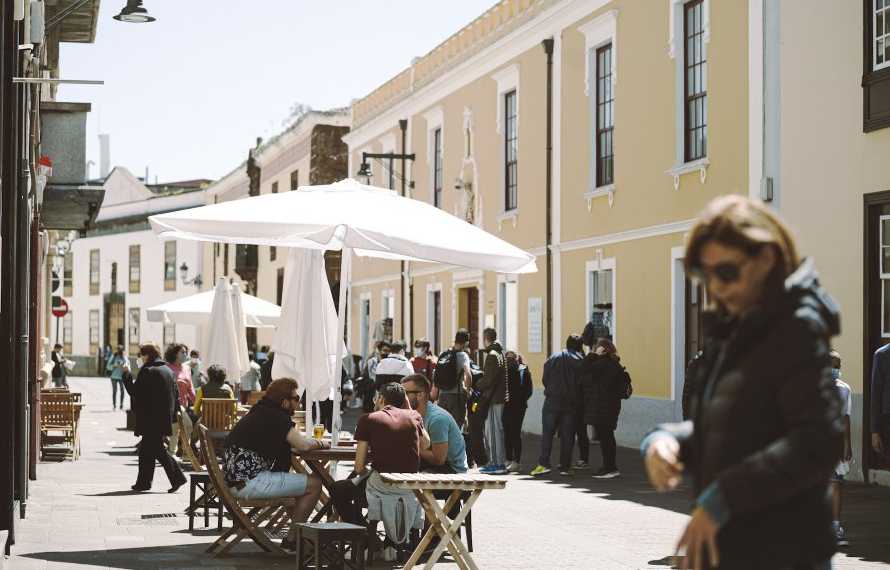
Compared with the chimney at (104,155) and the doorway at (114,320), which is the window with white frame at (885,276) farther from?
the chimney at (104,155)

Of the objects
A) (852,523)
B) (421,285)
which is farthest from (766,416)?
(421,285)

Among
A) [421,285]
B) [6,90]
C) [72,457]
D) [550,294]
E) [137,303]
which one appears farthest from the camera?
[137,303]

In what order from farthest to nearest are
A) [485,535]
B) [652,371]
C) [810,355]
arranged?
[652,371] → [485,535] → [810,355]

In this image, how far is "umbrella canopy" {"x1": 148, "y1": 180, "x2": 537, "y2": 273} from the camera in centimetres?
1076

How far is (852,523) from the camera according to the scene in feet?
40.6

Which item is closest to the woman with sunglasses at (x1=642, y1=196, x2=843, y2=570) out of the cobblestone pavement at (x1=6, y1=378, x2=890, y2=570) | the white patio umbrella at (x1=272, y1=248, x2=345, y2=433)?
the cobblestone pavement at (x1=6, y1=378, x2=890, y2=570)

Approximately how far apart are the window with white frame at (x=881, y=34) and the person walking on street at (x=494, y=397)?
5.66 meters

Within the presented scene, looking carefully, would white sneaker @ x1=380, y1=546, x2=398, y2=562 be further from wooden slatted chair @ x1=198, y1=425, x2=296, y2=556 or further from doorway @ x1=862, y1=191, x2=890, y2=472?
doorway @ x1=862, y1=191, x2=890, y2=472

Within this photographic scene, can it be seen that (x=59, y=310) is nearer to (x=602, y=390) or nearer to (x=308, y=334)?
(x=602, y=390)

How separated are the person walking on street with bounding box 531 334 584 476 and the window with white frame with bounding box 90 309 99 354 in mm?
54297

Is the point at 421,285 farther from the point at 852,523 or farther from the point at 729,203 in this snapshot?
the point at 729,203

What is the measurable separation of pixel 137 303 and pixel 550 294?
44553 mm

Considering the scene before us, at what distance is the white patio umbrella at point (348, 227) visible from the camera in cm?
1076

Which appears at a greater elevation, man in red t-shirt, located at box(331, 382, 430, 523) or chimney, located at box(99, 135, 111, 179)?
chimney, located at box(99, 135, 111, 179)
